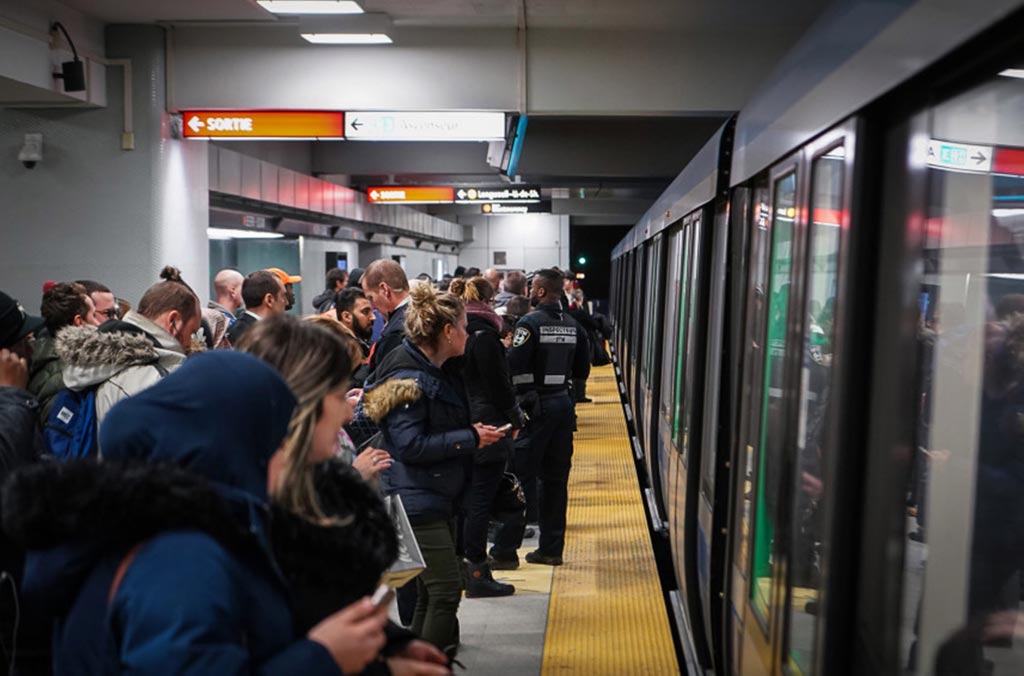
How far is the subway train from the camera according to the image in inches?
86.8

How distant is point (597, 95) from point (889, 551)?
8.46 m

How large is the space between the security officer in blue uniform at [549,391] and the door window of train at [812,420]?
4665mm

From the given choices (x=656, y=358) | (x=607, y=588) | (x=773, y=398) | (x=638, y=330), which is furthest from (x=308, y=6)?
(x=638, y=330)

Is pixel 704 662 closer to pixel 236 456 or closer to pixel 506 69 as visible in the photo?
pixel 236 456

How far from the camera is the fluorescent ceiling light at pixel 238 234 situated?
44.2ft

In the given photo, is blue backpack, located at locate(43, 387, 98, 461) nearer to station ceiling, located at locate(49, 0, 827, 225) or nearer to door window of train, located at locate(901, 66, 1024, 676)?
door window of train, located at locate(901, 66, 1024, 676)

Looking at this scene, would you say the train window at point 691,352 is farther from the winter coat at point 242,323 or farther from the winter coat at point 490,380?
Answer: the winter coat at point 242,323

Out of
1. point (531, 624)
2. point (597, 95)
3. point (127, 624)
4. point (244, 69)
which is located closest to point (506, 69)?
point (597, 95)

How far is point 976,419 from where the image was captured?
4449 millimetres

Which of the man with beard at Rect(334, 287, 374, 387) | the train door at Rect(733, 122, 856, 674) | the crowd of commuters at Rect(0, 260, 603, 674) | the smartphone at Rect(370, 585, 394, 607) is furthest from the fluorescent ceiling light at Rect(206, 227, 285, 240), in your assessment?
the smartphone at Rect(370, 585, 394, 607)

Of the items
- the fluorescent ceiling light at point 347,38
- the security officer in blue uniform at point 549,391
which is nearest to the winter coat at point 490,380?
the security officer in blue uniform at point 549,391

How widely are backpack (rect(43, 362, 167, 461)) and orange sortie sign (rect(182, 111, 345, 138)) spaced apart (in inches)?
262

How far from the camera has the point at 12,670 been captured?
239 cm

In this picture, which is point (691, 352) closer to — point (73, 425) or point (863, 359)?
point (73, 425)
